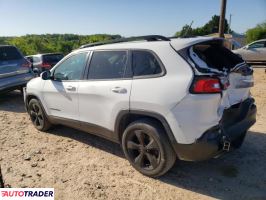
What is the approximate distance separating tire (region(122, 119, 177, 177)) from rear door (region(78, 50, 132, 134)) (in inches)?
12.5

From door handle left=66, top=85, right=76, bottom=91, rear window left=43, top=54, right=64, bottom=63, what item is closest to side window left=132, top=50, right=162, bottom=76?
door handle left=66, top=85, right=76, bottom=91

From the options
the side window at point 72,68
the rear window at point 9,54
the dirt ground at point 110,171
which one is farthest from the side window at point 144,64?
the rear window at point 9,54

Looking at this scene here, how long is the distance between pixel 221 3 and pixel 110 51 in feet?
28.1

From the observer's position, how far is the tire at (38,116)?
5.58m

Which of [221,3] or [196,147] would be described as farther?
[221,3]

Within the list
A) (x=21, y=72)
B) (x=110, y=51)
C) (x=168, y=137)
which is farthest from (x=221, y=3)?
(x=168, y=137)

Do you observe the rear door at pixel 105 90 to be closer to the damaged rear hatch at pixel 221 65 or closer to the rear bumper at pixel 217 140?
the damaged rear hatch at pixel 221 65

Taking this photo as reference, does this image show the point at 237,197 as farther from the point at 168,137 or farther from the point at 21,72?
the point at 21,72

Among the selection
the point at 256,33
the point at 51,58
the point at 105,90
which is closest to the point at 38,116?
the point at 105,90

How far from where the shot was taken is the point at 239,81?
3602 mm

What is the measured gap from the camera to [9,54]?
28.7 ft

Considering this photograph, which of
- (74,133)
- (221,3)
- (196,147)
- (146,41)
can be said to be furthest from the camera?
(221,3)

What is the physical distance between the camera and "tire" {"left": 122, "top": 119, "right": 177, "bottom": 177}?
3500 mm

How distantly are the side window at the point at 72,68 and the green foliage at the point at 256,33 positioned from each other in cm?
2662
